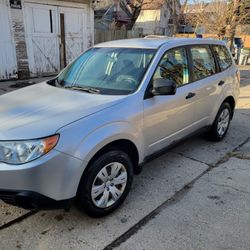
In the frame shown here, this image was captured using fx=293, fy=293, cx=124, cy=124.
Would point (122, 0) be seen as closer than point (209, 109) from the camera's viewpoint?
No

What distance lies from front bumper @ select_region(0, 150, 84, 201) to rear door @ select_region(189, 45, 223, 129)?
7.71ft

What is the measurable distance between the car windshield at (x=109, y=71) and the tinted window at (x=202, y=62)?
937 millimetres

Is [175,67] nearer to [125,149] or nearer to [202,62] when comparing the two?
[202,62]

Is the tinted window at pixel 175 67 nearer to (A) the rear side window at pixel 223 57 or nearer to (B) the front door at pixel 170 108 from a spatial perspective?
(B) the front door at pixel 170 108

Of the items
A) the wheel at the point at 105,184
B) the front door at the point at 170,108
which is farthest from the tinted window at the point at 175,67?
the wheel at the point at 105,184

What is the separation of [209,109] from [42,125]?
2.92 m

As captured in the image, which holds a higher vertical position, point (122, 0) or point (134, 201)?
point (122, 0)

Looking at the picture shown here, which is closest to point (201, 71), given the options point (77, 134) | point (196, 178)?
point (196, 178)

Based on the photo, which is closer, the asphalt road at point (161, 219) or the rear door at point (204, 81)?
the asphalt road at point (161, 219)

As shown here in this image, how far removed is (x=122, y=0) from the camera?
27906 mm

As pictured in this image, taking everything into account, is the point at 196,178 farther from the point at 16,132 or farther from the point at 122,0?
the point at 122,0

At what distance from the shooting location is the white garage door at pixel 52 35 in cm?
1029

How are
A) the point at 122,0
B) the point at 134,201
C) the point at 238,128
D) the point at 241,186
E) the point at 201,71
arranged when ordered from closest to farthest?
the point at 134,201
the point at 241,186
the point at 201,71
the point at 238,128
the point at 122,0

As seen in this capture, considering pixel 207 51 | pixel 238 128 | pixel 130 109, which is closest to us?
pixel 130 109
